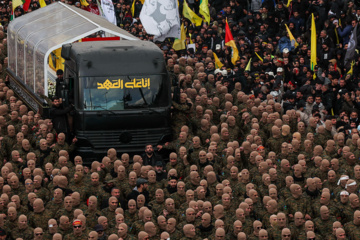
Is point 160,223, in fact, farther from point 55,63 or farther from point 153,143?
point 55,63

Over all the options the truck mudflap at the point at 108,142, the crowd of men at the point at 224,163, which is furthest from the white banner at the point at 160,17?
the truck mudflap at the point at 108,142

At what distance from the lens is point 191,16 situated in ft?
113

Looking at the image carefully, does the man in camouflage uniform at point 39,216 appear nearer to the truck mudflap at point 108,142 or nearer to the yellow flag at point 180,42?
the truck mudflap at point 108,142

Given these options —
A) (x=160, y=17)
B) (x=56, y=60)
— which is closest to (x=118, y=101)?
(x=56, y=60)

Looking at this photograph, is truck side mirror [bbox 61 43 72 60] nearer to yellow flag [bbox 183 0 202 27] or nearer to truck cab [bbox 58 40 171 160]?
truck cab [bbox 58 40 171 160]

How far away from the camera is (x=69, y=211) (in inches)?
888

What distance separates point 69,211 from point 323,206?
201 inches

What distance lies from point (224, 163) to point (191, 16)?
33.6ft

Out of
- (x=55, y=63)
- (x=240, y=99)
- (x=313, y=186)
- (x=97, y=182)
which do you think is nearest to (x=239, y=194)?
(x=313, y=186)

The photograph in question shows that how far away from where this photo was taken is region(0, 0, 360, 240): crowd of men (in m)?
21.9

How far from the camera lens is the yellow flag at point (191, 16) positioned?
34.4m

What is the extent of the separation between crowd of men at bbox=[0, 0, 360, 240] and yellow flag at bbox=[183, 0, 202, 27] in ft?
8.82

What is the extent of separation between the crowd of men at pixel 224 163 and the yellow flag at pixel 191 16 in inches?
106

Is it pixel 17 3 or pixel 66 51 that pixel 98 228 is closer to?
pixel 66 51
